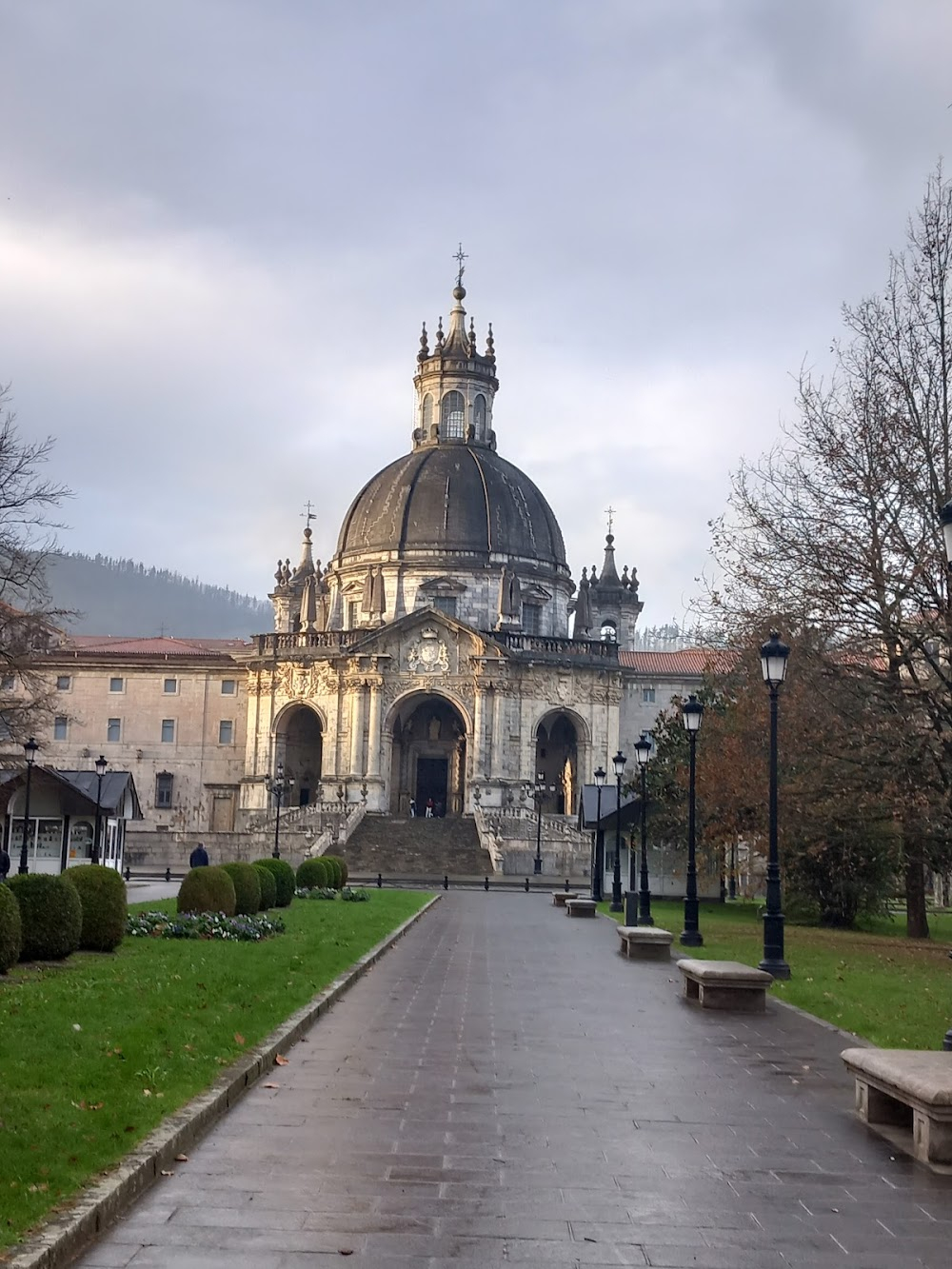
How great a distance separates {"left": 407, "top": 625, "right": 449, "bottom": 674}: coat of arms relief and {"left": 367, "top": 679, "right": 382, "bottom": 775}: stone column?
235 cm

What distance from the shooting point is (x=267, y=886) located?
96.4ft

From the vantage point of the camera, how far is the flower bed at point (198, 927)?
874 inches

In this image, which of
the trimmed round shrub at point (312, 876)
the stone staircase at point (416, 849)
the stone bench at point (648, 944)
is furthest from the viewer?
the stone staircase at point (416, 849)

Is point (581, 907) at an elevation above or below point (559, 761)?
below

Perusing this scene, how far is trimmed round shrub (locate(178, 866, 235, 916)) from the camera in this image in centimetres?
2505

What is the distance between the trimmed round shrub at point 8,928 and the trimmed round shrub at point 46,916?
1.75m

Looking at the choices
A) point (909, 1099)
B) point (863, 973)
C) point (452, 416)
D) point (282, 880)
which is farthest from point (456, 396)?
point (909, 1099)

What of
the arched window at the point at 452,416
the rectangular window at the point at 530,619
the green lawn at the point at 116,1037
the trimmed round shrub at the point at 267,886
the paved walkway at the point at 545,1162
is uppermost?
the arched window at the point at 452,416

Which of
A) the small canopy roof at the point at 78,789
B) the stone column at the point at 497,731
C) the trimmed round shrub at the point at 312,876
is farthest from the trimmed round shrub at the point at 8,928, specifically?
the stone column at the point at 497,731

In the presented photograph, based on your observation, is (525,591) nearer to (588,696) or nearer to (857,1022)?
(588,696)

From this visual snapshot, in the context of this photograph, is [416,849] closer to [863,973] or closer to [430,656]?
[430,656]

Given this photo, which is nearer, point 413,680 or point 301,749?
point 413,680

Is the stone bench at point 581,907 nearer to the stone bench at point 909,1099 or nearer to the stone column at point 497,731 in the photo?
the stone bench at point 909,1099

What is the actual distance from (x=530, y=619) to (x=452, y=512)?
7579 mm
